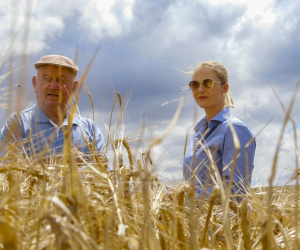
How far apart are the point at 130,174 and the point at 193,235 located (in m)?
0.27

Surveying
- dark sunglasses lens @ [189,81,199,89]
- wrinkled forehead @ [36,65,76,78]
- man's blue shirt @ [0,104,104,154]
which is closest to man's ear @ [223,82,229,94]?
dark sunglasses lens @ [189,81,199,89]

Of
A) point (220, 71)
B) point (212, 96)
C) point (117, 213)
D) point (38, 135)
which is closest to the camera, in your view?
point (117, 213)

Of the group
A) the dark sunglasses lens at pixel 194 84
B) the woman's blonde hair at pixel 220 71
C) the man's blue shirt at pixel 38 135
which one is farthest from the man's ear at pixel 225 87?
the man's blue shirt at pixel 38 135

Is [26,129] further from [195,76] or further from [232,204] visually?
[232,204]

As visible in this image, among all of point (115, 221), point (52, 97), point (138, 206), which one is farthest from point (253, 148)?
point (115, 221)

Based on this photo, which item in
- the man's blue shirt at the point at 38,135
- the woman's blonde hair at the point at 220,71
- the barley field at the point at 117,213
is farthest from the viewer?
the woman's blonde hair at the point at 220,71

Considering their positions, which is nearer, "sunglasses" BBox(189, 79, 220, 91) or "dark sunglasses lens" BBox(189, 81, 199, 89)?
"sunglasses" BBox(189, 79, 220, 91)

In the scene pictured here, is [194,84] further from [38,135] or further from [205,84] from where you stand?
[38,135]

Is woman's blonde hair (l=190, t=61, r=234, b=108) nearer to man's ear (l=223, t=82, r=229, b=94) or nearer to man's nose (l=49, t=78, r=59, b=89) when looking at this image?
man's ear (l=223, t=82, r=229, b=94)

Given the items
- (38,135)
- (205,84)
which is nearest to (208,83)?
(205,84)

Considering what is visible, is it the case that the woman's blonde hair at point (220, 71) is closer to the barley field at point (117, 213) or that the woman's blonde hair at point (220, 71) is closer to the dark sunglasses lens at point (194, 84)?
the dark sunglasses lens at point (194, 84)

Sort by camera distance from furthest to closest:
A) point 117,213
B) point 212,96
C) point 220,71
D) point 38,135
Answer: point 220,71 → point 212,96 → point 38,135 → point 117,213

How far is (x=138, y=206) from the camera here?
89cm

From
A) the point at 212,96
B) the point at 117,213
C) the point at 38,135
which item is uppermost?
the point at 212,96
